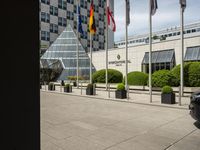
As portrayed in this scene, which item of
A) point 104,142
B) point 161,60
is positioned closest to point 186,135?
point 104,142

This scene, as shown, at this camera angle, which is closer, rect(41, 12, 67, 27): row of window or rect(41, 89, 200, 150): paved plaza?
rect(41, 89, 200, 150): paved plaza

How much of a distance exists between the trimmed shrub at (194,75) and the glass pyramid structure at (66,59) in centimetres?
2434

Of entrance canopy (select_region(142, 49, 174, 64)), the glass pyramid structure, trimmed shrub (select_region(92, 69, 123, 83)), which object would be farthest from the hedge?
entrance canopy (select_region(142, 49, 174, 64))

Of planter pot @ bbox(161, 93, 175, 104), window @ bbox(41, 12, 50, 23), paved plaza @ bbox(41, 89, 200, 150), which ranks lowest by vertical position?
paved plaza @ bbox(41, 89, 200, 150)

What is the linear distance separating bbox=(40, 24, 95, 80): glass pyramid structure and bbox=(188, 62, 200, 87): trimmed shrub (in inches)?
958

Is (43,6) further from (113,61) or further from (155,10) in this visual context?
A: (155,10)

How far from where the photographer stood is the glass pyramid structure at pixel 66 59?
140ft

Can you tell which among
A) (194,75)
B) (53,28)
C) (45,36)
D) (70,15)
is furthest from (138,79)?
(70,15)

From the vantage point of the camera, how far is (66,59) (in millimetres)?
44344

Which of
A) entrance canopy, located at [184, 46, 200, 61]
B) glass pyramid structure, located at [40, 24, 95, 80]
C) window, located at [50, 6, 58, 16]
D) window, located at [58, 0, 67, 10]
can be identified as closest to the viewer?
entrance canopy, located at [184, 46, 200, 61]

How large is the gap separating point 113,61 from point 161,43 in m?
10.6

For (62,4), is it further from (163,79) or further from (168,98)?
(168,98)

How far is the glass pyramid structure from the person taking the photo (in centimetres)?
4259
